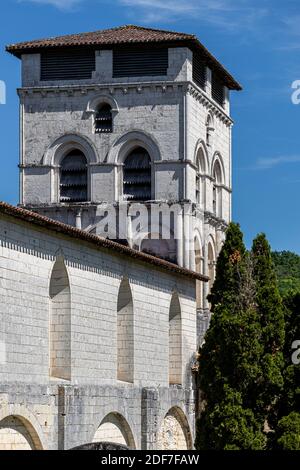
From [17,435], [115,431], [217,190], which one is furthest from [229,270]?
[217,190]

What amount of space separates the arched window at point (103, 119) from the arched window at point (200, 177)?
4050 millimetres

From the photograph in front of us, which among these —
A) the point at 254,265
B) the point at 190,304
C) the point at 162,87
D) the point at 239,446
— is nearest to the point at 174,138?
the point at 162,87

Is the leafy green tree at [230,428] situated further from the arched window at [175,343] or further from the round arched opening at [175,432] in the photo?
the arched window at [175,343]

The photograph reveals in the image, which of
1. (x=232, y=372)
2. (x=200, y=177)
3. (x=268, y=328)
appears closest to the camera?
(x=232, y=372)

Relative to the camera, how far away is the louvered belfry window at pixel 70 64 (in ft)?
226

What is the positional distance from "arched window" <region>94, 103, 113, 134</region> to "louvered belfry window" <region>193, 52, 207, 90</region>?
12.5 feet

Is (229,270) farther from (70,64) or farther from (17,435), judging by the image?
(70,64)

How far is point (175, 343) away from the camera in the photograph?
5312 centimetres

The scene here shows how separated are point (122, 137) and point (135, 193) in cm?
235

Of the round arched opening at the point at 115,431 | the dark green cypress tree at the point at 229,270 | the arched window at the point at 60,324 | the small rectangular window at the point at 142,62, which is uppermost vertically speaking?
the small rectangular window at the point at 142,62

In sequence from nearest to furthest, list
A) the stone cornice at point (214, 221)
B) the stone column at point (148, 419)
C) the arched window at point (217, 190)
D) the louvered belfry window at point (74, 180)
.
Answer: the stone column at point (148, 419)
the louvered belfry window at point (74, 180)
the stone cornice at point (214, 221)
the arched window at point (217, 190)

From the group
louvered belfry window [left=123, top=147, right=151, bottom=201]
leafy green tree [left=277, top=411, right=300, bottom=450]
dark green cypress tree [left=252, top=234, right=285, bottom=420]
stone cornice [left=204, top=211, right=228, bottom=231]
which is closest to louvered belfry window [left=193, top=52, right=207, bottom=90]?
louvered belfry window [left=123, top=147, right=151, bottom=201]

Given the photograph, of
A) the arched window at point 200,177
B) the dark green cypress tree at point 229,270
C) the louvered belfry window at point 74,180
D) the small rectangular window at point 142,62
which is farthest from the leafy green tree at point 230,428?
the arched window at point 200,177

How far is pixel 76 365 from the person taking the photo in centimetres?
4266
